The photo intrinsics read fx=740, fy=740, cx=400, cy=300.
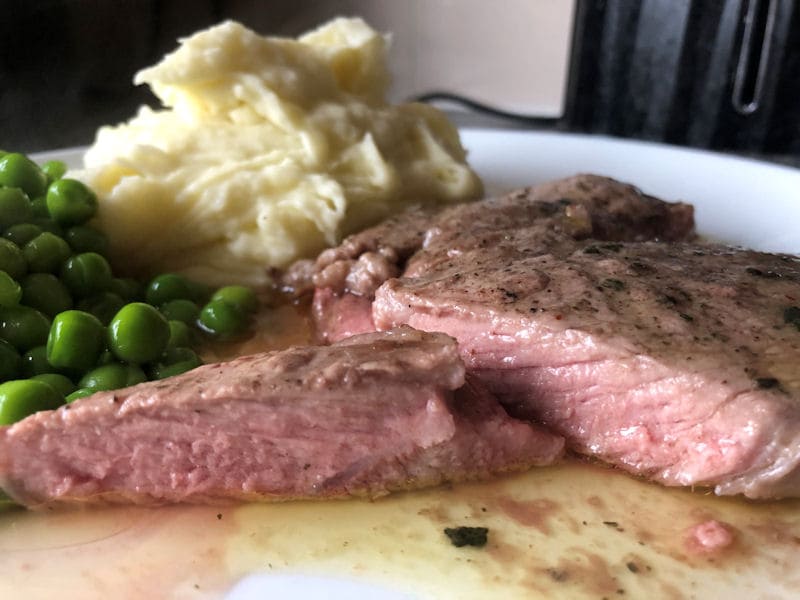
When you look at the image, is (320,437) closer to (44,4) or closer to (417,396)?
(417,396)

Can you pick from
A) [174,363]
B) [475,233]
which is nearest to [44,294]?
[174,363]

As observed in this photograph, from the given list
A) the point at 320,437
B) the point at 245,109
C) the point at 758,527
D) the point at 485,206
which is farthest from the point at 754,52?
the point at 320,437

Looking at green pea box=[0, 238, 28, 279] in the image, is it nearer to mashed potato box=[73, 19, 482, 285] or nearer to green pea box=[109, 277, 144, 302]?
green pea box=[109, 277, 144, 302]

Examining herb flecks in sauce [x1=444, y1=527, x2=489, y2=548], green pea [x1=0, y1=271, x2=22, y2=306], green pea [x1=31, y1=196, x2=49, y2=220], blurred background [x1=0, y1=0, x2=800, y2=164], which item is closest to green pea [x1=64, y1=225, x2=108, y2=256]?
green pea [x1=31, y1=196, x2=49, y2=220]

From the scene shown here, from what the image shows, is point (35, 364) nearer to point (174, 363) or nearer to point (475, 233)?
point (174, 363)

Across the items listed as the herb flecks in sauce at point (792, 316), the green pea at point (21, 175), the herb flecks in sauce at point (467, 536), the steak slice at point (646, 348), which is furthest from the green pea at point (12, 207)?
the herb flecks in sauce at point (792, 316)

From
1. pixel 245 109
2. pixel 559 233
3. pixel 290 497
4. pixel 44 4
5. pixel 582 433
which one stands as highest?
pixel 44 4
